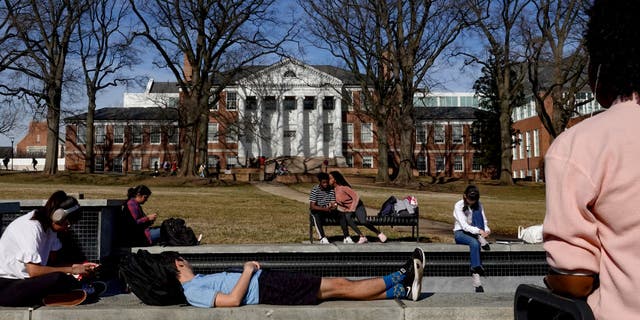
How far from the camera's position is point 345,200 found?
11.7 meters

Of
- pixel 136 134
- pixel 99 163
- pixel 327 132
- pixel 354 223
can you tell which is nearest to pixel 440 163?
pixel 327 132

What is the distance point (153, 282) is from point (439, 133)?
65.7 metres

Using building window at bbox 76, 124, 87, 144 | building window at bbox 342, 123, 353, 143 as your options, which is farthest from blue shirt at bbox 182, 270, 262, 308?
building window at bbox 76, 124, 87, 144

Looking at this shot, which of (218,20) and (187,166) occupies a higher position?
(218,20)

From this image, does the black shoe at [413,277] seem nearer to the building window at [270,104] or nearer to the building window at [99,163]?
the building window at [270,104]

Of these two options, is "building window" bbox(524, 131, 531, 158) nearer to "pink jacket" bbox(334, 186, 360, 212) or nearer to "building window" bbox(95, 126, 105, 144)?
"building window" bbox(95, 126, 105, 144)

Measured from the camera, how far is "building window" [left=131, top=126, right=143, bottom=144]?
215 ft

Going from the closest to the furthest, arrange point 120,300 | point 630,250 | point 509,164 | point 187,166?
point 630,250 < point 120,300 < point 187,166 < point 509,164

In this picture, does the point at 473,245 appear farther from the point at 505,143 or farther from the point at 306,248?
the point at 505,143

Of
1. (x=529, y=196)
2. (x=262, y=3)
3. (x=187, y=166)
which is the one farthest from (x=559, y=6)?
(x=187, y=166)

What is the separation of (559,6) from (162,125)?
3884cm

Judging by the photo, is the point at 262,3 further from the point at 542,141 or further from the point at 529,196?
the point at 542,141

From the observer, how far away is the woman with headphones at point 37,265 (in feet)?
17.7

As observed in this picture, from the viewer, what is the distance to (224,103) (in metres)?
64.5
